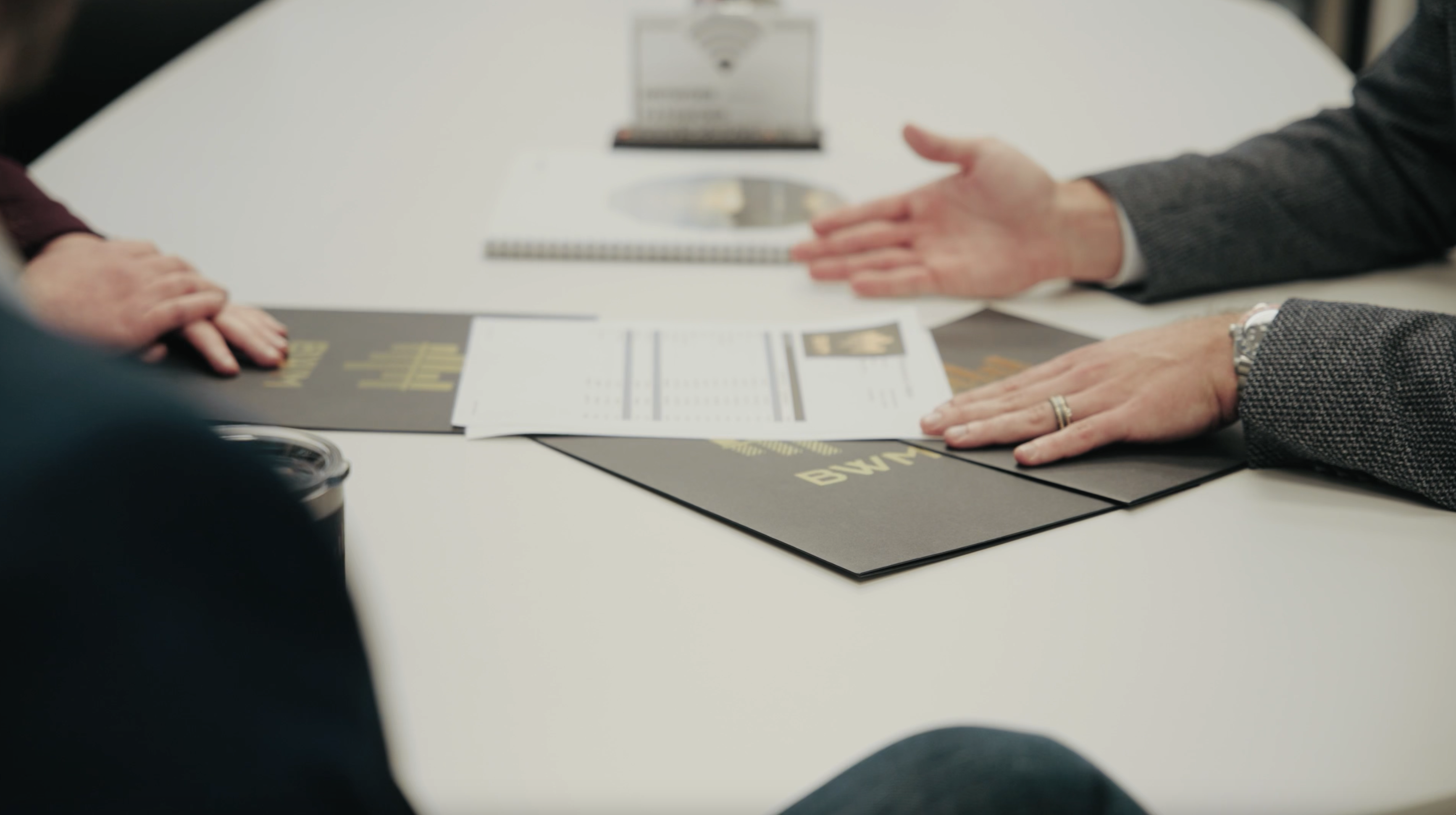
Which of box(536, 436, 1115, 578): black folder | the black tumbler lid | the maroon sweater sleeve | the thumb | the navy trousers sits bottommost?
box(536, 436, 1115, 578): black folder

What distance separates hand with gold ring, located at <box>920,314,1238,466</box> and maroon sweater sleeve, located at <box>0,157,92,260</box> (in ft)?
2.56

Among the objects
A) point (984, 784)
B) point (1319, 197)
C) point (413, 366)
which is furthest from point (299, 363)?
point (1319, 197)

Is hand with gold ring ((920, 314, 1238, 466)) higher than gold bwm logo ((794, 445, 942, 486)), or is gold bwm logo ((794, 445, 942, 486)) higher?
hand with gold ring ((920, 314, 1238, 466))

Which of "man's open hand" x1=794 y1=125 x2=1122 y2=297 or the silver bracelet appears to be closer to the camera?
the silver bracelet

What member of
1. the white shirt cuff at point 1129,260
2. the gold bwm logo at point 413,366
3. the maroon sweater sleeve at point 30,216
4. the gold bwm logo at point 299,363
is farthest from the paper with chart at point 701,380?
the maroon sweater sleeve at point 30,216

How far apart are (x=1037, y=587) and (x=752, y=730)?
0.21 metres

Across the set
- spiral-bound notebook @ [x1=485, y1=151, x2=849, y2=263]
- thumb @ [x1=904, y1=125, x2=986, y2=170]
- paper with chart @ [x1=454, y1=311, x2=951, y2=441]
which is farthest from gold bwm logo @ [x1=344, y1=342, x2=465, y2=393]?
thumb @ [x1=904, y1=125, x2=986, y2=170]

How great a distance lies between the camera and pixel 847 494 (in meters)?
0.79

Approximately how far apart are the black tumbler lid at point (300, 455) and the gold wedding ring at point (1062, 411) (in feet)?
1.65

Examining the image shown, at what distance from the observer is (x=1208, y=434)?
0.89 meters

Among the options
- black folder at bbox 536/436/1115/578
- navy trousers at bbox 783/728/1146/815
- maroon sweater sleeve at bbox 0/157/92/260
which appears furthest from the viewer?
maroon sweater sleeve at bbox 0/157/92/260

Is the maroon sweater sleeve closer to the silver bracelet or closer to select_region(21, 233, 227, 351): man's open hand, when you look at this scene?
select_region(21, 233, 227, 351): man's open hand

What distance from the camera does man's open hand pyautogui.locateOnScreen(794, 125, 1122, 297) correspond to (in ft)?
3.81

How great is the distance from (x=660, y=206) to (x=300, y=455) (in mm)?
806
